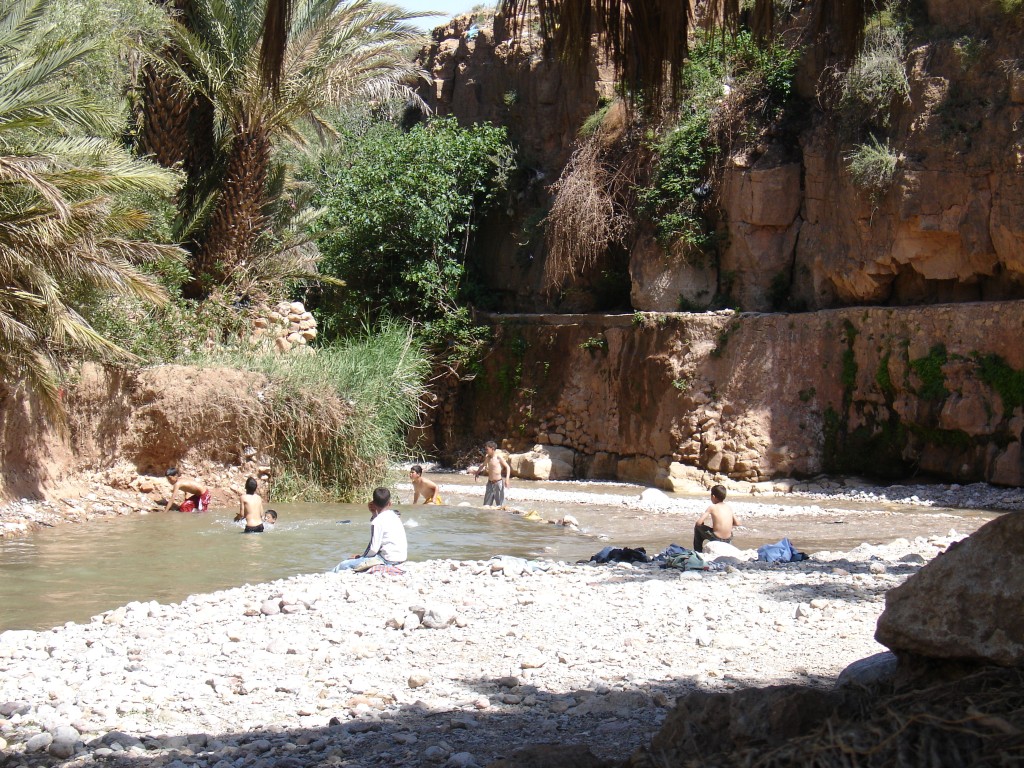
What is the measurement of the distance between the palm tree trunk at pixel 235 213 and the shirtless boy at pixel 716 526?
12373 mm

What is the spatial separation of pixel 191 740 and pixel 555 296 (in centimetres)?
2329

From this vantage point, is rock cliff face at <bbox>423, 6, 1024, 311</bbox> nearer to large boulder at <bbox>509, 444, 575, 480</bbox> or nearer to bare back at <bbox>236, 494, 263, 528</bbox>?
large boulder at <bbox>509, 444, 575, 480</bbox>

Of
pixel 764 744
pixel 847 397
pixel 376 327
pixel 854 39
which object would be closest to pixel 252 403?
pixel 376 327

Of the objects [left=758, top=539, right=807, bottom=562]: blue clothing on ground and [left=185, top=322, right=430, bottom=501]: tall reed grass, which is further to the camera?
[left=185, top=322, right=430, bottom=501]: tall reed grass

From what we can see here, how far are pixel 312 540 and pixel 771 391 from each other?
11848 mm

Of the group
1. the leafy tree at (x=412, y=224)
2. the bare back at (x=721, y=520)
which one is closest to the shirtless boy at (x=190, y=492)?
the bare back at (x=721, y=520)

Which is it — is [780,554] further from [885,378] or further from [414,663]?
[885,378]

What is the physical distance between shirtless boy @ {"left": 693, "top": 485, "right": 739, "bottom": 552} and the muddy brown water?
1025 mm

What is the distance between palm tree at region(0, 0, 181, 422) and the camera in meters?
11.7

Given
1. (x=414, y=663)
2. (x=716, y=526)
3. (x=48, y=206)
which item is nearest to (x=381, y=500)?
(x=414, y=663)

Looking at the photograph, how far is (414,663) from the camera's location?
607 centimetres

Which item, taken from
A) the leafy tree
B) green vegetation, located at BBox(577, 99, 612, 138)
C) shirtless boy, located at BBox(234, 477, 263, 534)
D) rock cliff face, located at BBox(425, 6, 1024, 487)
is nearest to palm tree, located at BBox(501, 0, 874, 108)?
shirtless boy, located at BBox(234, 477, 263, 534)

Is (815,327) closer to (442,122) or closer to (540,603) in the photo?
(442,122)

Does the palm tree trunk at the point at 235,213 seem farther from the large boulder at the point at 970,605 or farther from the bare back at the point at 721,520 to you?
the large boulder at the point at 970,605
